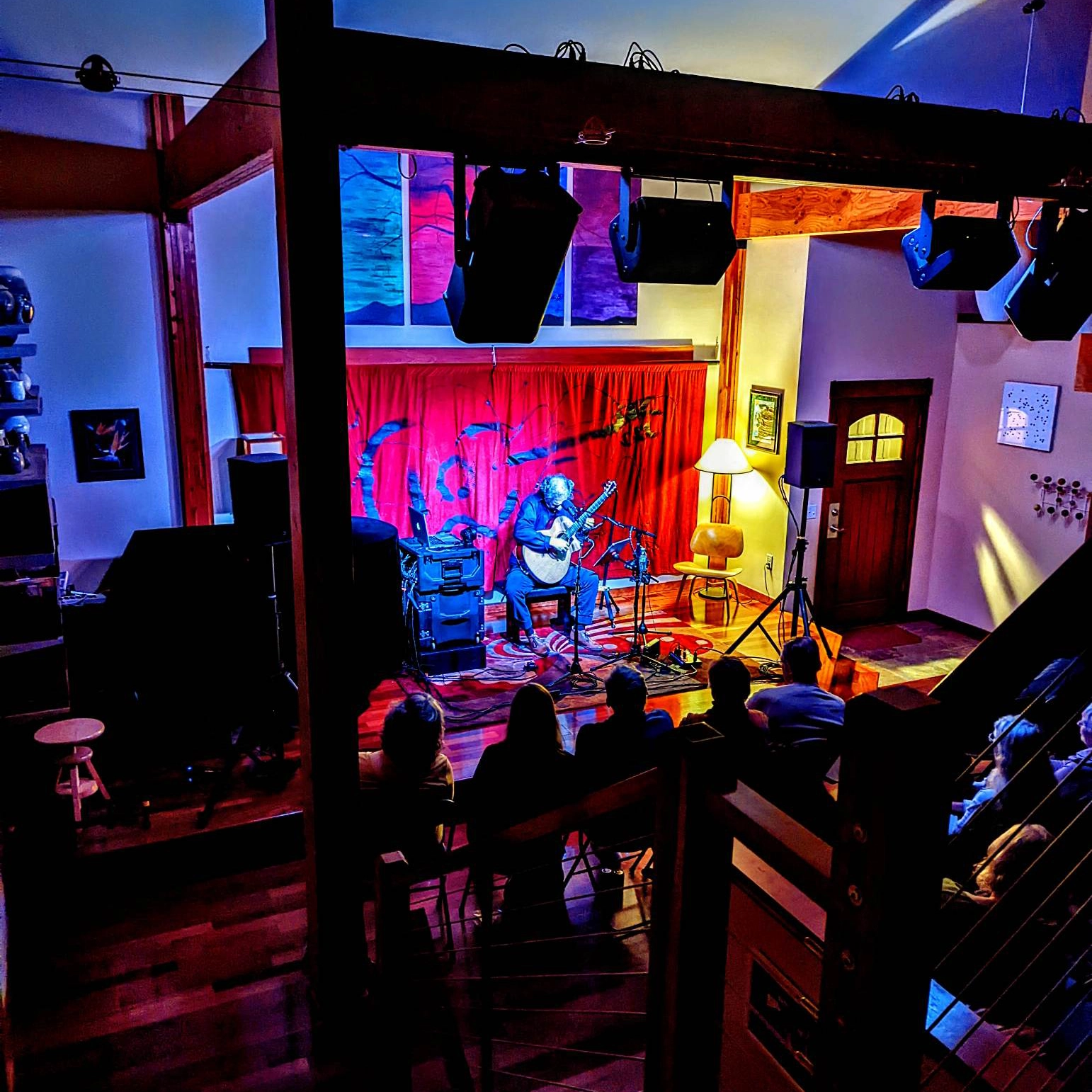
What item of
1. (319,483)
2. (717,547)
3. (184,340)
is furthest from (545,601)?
(319,483)

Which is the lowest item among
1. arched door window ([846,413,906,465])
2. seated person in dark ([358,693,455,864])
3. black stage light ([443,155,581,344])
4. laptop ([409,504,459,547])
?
seated person in dark ([358,693,455,864])

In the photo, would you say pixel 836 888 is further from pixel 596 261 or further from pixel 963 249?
pixel 596 261

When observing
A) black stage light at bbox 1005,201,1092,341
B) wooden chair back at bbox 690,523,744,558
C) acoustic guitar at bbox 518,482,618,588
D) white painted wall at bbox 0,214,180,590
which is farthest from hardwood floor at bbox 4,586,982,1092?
wooden chair back at bbox 690,523,744,558

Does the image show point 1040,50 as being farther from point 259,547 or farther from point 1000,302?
point 259,547

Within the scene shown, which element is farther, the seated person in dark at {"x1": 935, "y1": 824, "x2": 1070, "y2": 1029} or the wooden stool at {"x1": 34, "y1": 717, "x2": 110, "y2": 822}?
the wooden stool at {"x1": 34, "y1": 717, "x2": 110, "y2": 822}

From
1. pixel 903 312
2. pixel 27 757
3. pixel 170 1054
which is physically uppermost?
pixel 903 312

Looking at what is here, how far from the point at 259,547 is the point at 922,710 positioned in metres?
4.44

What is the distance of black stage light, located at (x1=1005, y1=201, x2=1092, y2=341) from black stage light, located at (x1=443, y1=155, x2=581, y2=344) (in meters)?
2.32

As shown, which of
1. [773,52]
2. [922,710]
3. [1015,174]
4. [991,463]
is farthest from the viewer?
[991,463]

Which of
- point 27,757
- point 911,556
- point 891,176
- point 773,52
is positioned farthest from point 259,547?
point 911,556

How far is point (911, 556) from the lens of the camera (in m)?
8.73

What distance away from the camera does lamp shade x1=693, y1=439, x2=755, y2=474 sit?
8.35 metres

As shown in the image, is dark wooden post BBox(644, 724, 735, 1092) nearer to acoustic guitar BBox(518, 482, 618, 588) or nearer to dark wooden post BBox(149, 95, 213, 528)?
dark wooden post BBox(149, 95, 213, 528)

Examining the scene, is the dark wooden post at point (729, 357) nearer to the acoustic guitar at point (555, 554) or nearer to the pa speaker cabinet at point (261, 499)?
the acoustic guitar at point (555, 554)
